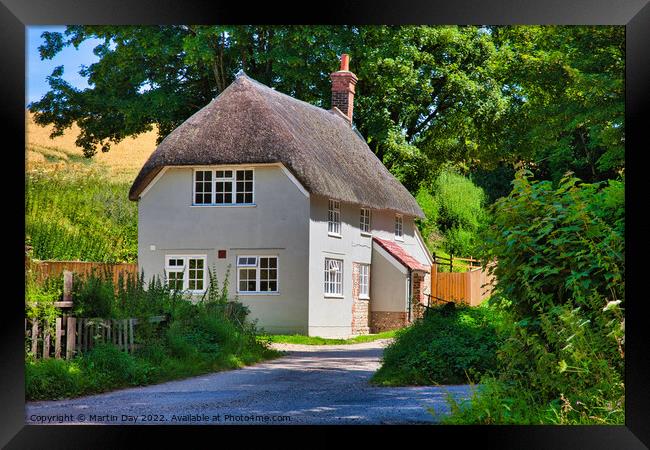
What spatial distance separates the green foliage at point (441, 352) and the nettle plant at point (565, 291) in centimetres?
103

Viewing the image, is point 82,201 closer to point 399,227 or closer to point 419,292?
point 399,227

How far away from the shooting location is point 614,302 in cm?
603

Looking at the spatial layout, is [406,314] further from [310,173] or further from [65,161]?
[65,161]

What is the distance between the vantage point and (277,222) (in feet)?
27.0

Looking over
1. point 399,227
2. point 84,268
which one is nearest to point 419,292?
point 399,227

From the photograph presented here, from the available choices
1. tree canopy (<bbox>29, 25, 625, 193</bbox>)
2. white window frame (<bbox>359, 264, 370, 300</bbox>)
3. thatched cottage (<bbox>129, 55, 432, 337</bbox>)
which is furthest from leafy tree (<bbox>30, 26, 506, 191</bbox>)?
white window frame (<bbox>359, 264, 370, 300</bbox>)

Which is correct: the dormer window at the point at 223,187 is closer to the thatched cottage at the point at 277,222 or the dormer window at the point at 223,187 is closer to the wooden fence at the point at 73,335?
the thatched cottage at the point at 277,222

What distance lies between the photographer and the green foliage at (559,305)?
6.22 metres

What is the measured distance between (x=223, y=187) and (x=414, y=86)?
7.17 ft

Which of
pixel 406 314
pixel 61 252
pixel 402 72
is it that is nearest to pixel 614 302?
Result: pixel 406 314

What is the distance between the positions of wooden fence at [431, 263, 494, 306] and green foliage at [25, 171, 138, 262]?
285 centimetres

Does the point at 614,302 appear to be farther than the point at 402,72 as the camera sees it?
No

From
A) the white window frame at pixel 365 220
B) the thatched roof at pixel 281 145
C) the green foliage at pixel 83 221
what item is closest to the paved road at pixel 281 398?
the green foliage at pixel 83 221
